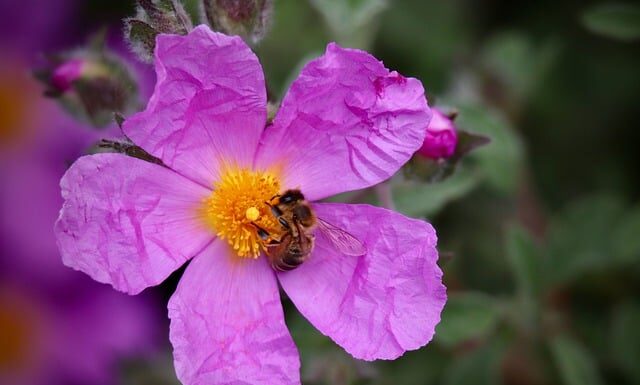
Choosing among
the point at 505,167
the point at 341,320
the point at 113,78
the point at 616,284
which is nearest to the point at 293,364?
the point at 341,320

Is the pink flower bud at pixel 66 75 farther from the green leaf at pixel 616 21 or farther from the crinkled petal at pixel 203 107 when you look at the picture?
the green leaf at pixel 616 21

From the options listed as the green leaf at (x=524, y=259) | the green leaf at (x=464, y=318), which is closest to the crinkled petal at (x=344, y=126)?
the green leaf at (x=464, y=318)

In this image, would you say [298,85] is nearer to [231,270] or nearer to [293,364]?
[231,270]

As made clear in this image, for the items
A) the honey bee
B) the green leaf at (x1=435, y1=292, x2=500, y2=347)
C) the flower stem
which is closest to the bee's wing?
the honey bee

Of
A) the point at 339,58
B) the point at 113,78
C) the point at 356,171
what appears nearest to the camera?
the point at 339,58

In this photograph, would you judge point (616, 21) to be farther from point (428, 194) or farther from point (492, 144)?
point (428, 194)

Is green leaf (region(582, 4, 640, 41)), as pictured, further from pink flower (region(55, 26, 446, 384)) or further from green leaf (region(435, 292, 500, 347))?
pink flower (region(55, 26, 446, 384))

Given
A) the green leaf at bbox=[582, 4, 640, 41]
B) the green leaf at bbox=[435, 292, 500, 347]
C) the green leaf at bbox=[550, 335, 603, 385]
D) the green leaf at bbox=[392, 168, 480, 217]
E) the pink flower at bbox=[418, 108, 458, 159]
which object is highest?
the pink flower at bbox=[418, 108, 458, 159]
